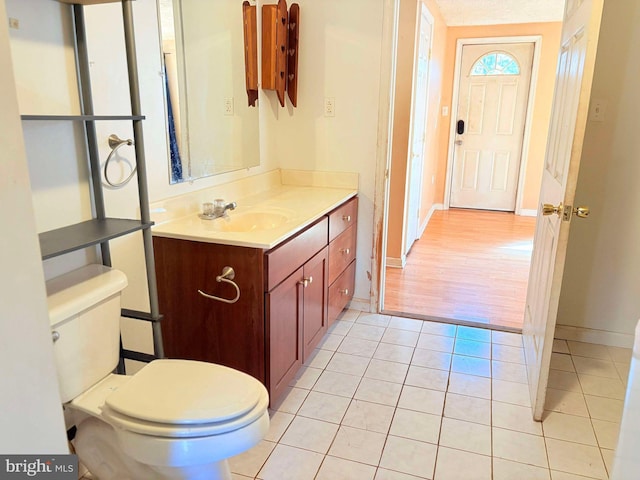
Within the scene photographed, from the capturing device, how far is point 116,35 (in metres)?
1.62

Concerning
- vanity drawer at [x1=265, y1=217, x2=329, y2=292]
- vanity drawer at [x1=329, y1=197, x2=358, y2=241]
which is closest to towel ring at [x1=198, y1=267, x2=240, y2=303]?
vanity drawer at [x1=265, y1=217, x2=329, y2=292]

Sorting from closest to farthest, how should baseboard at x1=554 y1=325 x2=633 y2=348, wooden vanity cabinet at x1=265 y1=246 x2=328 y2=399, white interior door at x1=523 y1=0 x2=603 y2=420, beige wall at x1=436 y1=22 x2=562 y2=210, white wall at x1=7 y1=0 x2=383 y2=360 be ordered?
white wall at x1=7 y1=0 x2=383 y2=360
white interior door at x1=523 y1=0 x2=603 y2=420
wooden vanity cabinet at x1=265 y1=246 x2=328 y2=399
baseboard at x1=554 y1=325 x2=633 y2=348
beige wall at x1=436 y1=22 x2=562 y2=210

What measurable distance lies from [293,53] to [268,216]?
1091 mm

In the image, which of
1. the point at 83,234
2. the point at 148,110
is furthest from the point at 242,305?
the point at 148,110

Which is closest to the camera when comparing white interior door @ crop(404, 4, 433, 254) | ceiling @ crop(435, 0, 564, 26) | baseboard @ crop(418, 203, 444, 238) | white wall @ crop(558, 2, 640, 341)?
white wall @ crop(558, 2, 640, 341)

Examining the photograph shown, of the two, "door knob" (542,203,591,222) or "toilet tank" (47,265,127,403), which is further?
"door knob" (542,203,591,222)

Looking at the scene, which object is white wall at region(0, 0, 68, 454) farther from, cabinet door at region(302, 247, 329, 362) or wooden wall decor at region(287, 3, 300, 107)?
wooden wall decor at region(287, 3, 300, 107)

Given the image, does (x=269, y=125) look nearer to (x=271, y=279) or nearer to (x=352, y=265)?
(x=352, y=265)

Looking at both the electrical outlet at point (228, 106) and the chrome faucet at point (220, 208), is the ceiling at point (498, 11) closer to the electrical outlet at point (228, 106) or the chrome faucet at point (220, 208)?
the electrical outlet at point (228, 106)

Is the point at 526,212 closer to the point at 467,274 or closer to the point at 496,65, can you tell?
the point at 496,65

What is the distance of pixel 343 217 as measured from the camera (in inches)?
103

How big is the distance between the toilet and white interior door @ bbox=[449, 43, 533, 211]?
513cm

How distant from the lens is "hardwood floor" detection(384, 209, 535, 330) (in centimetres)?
304

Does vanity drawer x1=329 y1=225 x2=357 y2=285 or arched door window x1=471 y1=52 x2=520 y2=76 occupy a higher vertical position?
arched door window x1=471 y1=52 x2=520 y2=76
